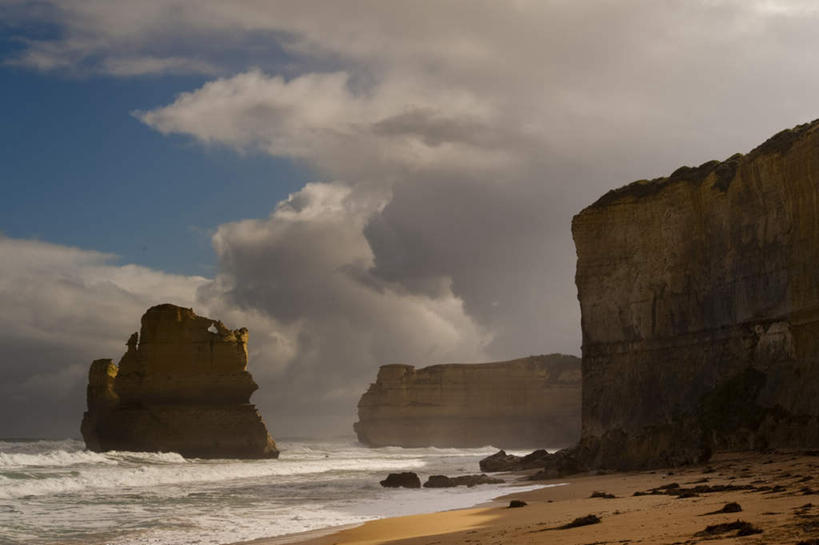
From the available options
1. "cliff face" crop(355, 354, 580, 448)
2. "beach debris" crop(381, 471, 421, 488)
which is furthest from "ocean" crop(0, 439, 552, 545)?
"cliff face" crop(355, 354, 580, 448)

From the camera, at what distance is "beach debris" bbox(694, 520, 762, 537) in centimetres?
891

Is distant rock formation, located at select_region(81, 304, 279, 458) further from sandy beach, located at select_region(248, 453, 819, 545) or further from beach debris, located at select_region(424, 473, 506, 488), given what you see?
sandy beach, located at select_region(248, 453, 819, 545)

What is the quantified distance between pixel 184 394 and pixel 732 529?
4739 cm

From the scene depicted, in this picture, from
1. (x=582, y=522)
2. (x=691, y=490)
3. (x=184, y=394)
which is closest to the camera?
(x=582, y=522)

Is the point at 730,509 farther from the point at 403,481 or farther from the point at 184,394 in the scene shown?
the point at 184,394

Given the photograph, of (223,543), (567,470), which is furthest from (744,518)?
(567,470)

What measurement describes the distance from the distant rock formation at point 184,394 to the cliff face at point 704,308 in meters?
24.1

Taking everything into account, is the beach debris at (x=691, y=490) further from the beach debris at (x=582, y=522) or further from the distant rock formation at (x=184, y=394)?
the distant rock formation at (x=184, y=394)

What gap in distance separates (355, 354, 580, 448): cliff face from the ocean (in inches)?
2676

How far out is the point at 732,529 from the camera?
9.33 m

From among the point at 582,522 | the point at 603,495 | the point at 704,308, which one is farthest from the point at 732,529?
the point at 704,308

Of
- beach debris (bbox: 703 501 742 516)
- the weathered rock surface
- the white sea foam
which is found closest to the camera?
beach debris (bbox: 703 501 742 516)

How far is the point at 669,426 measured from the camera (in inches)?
1157

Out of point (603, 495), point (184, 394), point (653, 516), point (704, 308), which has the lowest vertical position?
point (603, 495)
